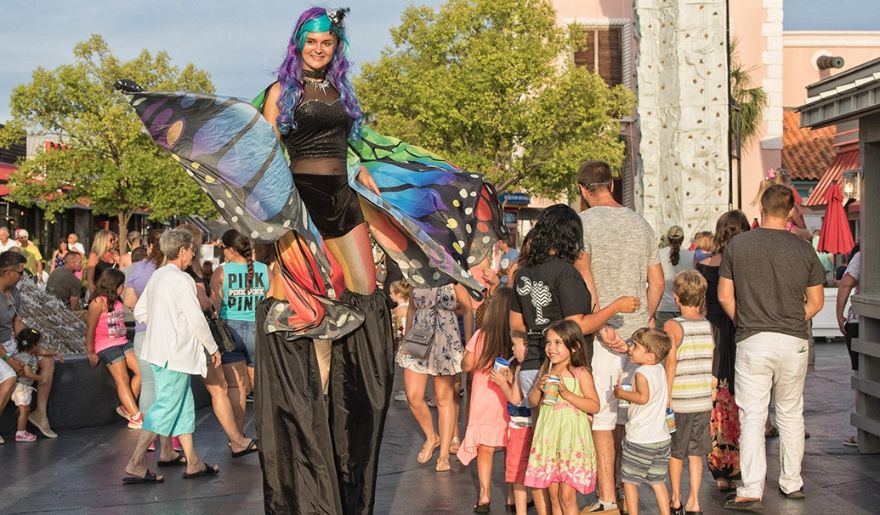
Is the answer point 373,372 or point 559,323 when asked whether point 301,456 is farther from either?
point 559,323

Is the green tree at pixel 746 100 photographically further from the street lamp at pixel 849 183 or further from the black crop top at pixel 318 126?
the black crop top at pixel 318 126

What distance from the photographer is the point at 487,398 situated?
7.03 m

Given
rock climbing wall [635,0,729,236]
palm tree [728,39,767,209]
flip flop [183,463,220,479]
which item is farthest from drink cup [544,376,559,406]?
palm tree [728,39,767,209]

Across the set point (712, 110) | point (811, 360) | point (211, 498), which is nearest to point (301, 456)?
point (211, 498)

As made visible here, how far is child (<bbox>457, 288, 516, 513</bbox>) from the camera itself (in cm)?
675

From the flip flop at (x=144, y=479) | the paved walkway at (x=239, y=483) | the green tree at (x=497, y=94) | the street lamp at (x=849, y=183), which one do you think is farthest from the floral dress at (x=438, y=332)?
the green tree at (x=497, y=94)

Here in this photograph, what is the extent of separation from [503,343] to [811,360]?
3.72m

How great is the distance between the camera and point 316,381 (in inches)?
202

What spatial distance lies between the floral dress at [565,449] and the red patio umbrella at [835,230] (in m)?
8.00

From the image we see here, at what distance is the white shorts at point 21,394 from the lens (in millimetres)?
9445

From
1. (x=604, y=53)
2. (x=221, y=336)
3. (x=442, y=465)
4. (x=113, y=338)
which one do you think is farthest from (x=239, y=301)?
(x=604, y=53)

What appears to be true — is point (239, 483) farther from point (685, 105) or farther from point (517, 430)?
point (685, 105)

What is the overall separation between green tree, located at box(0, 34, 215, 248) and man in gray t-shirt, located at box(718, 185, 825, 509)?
33523mm

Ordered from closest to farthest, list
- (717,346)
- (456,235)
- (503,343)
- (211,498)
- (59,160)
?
(456,235) → (503,343) → (211,498) → (717,346) → (59,160)
